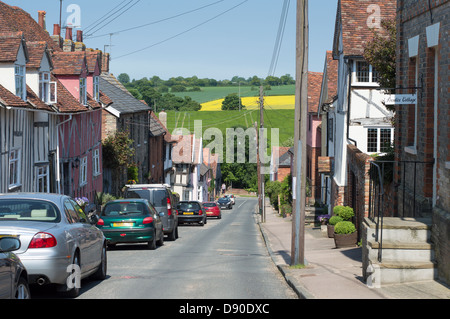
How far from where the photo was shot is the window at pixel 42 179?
23891 millimetres

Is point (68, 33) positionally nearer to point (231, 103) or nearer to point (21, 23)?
point (21, 23)

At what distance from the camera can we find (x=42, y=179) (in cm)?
2459

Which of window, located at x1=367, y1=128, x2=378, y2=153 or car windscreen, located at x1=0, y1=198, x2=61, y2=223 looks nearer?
car windscreen, located at x1=0, y1=198, x2=61, y2=223

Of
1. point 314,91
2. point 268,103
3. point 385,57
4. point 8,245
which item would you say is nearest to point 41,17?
point 314,91

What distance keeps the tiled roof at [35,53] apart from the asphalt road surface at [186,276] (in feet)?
25.1

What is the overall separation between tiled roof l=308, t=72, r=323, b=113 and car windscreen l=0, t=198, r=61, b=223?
31.5m

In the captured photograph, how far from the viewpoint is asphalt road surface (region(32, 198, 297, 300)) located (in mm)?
10492

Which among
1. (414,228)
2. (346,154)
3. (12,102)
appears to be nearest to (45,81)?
(12,102)

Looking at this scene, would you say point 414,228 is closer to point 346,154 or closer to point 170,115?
point 346,154

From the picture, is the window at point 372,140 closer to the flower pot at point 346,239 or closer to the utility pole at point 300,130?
the flower pot at point 346,239

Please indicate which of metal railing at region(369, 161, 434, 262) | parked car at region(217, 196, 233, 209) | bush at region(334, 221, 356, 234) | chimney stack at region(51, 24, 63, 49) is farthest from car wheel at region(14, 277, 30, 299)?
parked car at region(217, 196, 233, 209)

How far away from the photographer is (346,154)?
26453mm

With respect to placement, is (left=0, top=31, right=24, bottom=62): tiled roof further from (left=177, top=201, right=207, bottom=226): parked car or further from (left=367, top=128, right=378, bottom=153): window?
(left=177, top=201, right=207, bottom=226): parked car

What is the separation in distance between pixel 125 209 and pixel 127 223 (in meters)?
0.58
